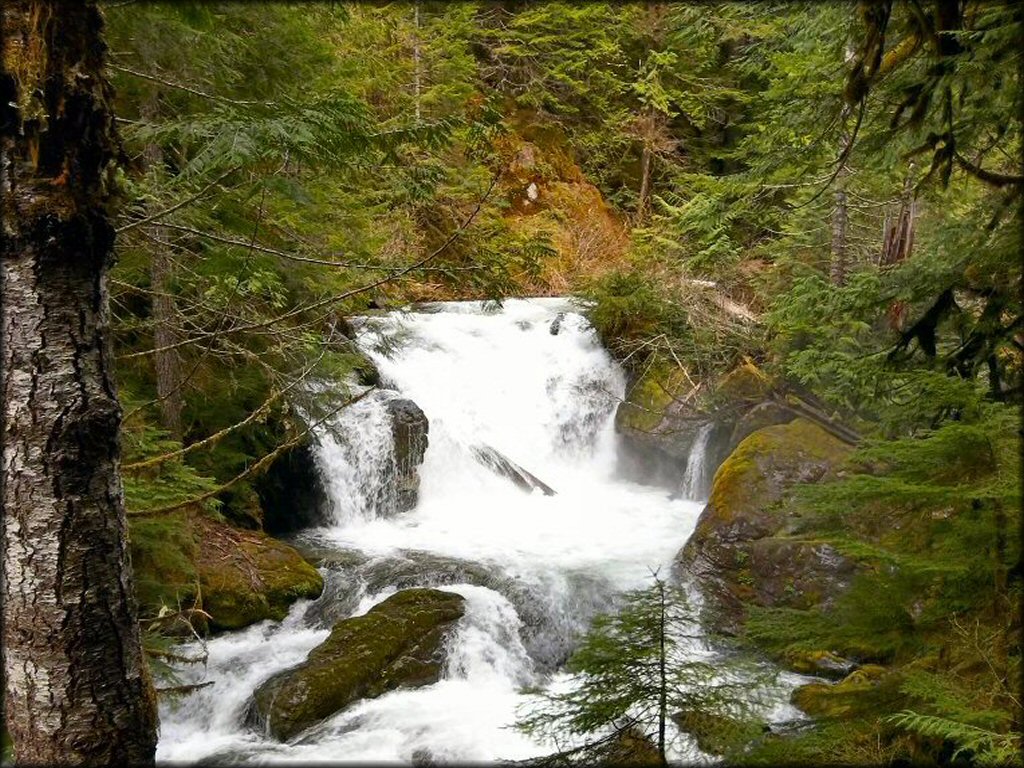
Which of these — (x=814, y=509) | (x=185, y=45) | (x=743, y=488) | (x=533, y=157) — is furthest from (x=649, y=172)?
(x=814, y=509)

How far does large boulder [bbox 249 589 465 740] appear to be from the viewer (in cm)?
624

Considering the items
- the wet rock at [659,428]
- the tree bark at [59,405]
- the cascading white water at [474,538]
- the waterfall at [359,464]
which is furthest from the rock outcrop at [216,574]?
the wet rock at [659,428]

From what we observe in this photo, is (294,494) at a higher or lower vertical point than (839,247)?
lower

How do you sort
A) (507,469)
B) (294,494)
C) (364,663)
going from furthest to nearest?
(507,469) → (294,494) → (364,663)

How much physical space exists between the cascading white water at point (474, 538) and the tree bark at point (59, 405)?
181 cm

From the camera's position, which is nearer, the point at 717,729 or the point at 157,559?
the point at 717,729

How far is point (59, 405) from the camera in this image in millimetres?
2141

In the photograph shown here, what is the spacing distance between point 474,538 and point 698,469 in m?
4.85

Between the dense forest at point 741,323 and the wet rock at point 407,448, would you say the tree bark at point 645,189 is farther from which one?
the wet rock at point 407,448

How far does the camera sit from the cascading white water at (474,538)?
20.3ft

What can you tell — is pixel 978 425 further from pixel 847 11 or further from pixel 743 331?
pixel 743 331

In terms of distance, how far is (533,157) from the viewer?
23.0 metres

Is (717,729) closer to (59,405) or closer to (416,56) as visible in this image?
(59,405)

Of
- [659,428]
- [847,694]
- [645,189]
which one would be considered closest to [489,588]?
[847,694]
